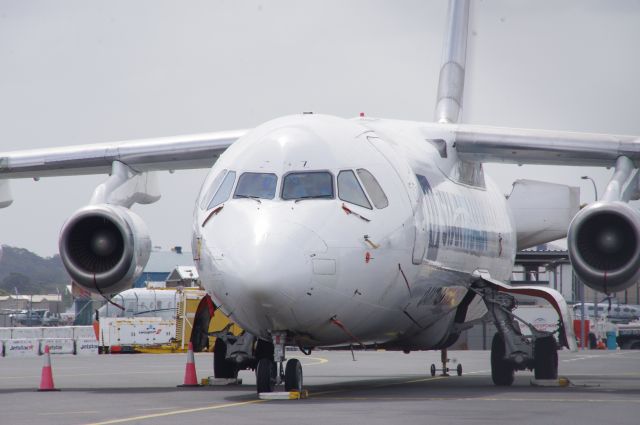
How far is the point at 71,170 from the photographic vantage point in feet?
72.0

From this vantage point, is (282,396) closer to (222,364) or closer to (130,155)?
(222,364)

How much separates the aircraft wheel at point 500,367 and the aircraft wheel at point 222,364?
3804 millimetres

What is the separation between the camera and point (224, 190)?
1544 cm

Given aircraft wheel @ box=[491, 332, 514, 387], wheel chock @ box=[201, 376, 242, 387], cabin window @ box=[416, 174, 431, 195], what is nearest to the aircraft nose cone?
cabin window @ box=[416, 174, 431, 195]

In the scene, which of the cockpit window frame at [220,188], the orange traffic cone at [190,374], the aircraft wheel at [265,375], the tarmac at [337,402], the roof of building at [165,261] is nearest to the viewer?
the tarmac at [337,402]

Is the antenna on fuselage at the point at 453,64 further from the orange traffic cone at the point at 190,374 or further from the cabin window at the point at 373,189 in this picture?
the cabin window at the point at 373,189

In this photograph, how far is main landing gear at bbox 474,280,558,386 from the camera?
60.1 feet

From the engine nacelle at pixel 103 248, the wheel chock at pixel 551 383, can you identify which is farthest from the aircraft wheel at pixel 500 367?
the engine nacelle at pixel 103 248

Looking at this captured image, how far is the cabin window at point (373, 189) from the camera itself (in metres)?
15.5

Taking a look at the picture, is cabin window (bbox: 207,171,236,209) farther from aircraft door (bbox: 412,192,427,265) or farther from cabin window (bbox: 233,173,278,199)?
aircraft door (bbox: 412,192,427,265)

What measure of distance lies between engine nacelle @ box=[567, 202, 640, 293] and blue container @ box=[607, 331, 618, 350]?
3894cm

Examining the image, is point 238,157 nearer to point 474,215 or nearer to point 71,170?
point 474,215

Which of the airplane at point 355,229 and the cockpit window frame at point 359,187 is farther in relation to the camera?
the cockpit window frame at point 359,187

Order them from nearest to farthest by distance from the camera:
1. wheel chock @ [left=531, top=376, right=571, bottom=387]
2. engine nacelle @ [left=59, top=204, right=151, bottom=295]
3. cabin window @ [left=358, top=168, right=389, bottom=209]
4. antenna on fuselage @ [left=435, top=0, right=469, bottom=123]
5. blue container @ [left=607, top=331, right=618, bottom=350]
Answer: cabin window @ [left=358, top=168, right=389, bottom=209] → wheel chock @ [left=531, top=376, right=571, bottom=387] → engine nacelle @ [left=59, top=204, right=151, bottom=295] → antenna on fuselage @ [left=435, top=0, right=469, bottom=123] → blue container @ [left=607, top=331, right=618, bottom=350]
